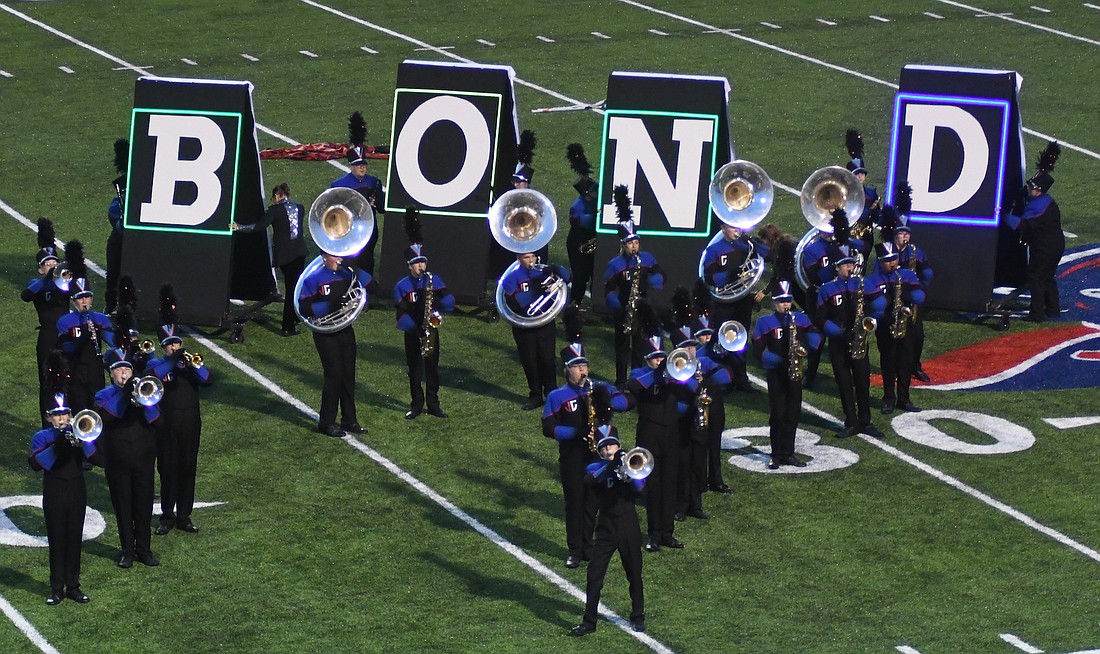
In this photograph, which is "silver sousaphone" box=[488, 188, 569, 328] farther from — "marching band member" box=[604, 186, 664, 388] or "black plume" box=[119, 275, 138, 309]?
"black plume" box=[119, 275, 138, 309]

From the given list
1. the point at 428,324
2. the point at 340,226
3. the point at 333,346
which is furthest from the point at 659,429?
the point at 340,226

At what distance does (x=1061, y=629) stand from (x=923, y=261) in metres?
5.78

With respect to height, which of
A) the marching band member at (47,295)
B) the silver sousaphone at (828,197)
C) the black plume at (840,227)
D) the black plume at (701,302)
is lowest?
the marching band member at (47,295)

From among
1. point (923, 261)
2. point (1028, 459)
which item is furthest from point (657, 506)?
point (923, 261)

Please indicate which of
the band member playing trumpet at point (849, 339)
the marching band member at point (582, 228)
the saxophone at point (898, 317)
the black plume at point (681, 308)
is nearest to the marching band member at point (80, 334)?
the black plume at point (681, 308)

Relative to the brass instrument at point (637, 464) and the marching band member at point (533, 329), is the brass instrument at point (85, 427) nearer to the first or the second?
the brass instrument at point (637, 464)

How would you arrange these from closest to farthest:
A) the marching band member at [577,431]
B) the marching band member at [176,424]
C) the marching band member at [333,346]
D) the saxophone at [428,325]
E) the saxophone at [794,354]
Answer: the marching band member at [577,431] → the marching band member at [176,424] → the saxophone at [794,354] → the marching band member at [333,346] → the saxophone at [428,325]

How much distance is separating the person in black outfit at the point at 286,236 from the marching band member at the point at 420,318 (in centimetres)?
246

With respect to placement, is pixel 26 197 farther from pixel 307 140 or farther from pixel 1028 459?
pixel 1028 459

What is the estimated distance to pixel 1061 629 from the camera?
1484 cm

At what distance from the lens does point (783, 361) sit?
1791 cm

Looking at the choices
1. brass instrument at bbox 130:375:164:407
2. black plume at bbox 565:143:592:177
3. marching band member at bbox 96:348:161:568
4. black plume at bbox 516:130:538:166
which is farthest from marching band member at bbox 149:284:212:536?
black plume at bbox 565:143:592:177

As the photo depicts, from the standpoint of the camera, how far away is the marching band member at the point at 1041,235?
21.7m

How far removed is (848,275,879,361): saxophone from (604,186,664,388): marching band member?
70.4 inches
